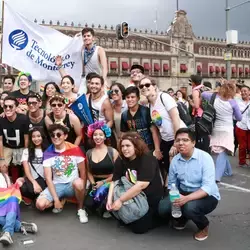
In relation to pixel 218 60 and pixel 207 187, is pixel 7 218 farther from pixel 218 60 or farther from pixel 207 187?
pixel 218 60

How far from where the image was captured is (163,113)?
4602mm

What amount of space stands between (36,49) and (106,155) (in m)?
3.51

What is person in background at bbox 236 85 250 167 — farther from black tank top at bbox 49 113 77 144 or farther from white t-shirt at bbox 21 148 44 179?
white t-shirt at bbox 21 148 44 179

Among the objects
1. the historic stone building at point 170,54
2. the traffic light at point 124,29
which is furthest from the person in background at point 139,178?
the historic stone building at point 170,54

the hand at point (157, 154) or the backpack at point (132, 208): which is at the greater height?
the hand at point (157, 154)

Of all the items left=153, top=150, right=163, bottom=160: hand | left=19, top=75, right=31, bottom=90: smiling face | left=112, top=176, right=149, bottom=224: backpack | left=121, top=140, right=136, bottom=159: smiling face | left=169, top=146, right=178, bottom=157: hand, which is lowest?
left=112, top=176, right=149, bottom=224: backpack

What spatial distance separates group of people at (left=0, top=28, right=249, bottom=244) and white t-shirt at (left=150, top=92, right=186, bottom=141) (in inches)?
0.5

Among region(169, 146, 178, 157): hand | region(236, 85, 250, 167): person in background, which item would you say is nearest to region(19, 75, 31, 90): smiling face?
region(169, 146, 178, 157): hand

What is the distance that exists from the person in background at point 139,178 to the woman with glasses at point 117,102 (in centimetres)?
119

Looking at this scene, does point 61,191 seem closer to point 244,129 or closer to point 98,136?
point 98,136

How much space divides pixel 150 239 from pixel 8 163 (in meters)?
2.39

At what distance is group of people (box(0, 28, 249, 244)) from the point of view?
3873mm

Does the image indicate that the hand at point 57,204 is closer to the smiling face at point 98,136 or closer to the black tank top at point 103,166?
the black tank top at point 103,166

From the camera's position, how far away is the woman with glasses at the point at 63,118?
15.8ft
